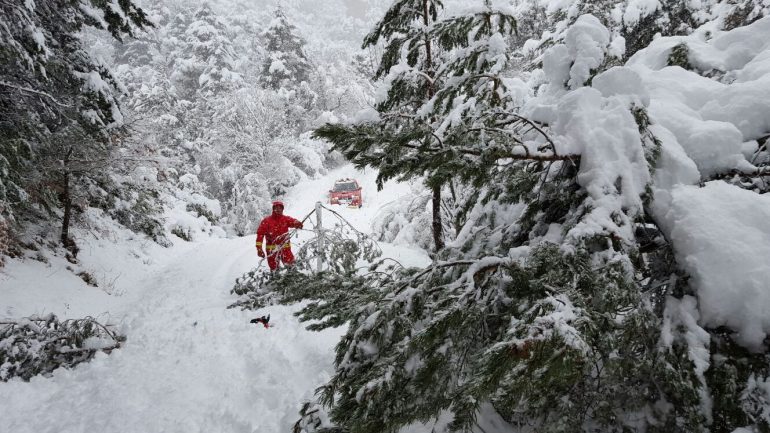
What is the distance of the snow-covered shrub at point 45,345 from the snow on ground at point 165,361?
19cm

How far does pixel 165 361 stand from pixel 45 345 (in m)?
1.57

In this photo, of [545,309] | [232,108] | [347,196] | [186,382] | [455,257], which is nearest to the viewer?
[545,309]

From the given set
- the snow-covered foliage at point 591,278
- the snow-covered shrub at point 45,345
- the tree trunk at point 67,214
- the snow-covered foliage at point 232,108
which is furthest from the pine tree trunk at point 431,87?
the snow-covered foliage at point 232,108

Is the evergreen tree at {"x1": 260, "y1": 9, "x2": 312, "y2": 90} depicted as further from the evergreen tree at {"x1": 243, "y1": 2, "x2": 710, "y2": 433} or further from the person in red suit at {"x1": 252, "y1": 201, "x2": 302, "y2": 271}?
the evergreen tree at {"x1": 243, "y1": 2, "x2": 710, "y2": 433}

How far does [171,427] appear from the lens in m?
4.18

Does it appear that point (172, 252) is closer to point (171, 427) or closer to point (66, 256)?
point (66, 256)

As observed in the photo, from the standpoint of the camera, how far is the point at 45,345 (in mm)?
5426

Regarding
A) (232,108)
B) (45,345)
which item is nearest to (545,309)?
(45,345)

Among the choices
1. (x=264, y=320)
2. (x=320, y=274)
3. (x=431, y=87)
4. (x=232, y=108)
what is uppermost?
(x=431, y=87)

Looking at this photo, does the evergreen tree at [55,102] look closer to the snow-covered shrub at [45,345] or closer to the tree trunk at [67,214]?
the tree trunk at [67,214]

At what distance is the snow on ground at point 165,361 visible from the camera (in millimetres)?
4324

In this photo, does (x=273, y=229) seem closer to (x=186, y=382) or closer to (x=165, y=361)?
(x=165, y=361)

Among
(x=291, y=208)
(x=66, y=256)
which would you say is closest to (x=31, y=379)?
(x=66, y=256)

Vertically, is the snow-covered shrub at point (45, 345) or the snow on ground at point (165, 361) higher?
the snow-covered shrub at point (45, 345)
